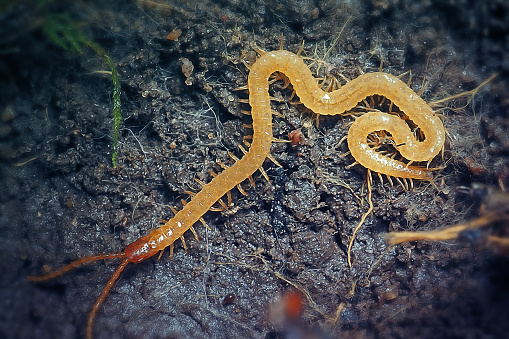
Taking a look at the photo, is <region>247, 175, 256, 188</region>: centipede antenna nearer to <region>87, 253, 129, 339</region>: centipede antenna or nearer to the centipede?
the centipede

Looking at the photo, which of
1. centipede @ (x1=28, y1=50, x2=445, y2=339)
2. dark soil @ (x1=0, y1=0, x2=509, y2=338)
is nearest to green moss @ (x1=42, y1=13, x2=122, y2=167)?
dark soil @ (x1=0, y1=0, x2=509, y2=338)

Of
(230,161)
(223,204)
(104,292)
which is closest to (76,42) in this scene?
(230,161)

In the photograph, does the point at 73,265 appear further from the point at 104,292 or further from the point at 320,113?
the point at 320,113

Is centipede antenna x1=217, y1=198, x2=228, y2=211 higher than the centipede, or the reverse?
the centipede

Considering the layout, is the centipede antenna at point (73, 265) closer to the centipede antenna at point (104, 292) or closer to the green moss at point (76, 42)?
the centipede antenna at point (104, 292)

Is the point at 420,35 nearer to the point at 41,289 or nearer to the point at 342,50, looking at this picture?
the point at 342,50

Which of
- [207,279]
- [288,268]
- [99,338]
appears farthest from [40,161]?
[288,268]
